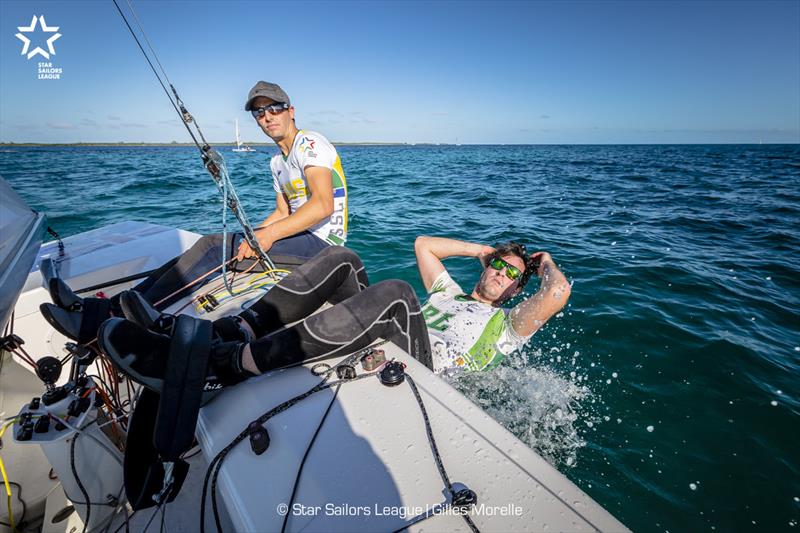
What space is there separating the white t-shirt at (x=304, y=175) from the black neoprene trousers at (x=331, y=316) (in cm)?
81

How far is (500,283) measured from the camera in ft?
10.5

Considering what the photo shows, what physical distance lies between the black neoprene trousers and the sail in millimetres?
996

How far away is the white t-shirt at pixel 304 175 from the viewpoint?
2896 millimetres

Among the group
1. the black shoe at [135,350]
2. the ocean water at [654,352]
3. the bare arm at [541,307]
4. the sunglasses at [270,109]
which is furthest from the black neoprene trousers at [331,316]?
the sunglasses at [270,109]

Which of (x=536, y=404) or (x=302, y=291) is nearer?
(x=302, y=291)

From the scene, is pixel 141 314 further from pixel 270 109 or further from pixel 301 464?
pixel 270 109

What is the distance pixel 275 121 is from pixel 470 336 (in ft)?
8.20

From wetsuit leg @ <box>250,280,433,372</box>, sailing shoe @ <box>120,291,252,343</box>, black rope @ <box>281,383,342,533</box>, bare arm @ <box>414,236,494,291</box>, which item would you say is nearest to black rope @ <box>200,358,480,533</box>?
black rope @ <box>281,383,342,533</box>

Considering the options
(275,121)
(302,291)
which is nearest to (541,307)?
(302,291)

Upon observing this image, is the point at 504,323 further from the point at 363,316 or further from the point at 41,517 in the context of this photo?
the point at 41,517

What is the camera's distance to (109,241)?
3.83 m

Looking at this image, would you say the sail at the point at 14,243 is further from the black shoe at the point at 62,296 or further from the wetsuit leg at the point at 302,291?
the wetsuit leg at the point at 302,291

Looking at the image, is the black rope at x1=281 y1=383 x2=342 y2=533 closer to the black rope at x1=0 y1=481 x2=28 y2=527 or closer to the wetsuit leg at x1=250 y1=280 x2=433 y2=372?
the wetsuit leg at x1=250 y1=280 x2=433 y2=372

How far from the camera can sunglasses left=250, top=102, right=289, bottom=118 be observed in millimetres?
2850
